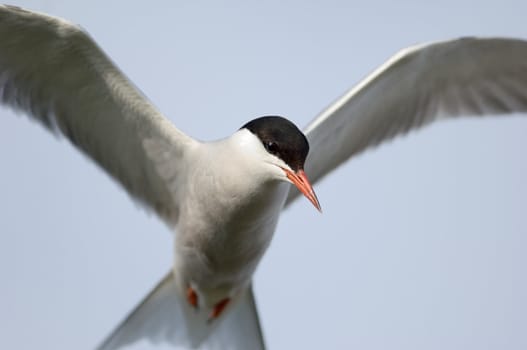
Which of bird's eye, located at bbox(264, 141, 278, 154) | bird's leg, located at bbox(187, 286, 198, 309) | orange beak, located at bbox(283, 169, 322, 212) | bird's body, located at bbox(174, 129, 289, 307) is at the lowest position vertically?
bird's leg, located at bbox(187, 286, 198, 309)

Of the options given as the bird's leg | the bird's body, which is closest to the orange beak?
the bird's body

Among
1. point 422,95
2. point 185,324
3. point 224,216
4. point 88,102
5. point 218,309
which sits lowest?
point 185,324

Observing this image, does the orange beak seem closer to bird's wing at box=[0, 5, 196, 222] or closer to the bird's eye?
the bird's eye

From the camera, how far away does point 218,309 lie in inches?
208

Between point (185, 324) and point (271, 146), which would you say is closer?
point (271, 146)

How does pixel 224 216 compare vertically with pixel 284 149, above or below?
below

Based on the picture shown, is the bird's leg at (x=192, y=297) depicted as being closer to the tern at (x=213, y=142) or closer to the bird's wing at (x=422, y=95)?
the tern at (x=213, y=142)

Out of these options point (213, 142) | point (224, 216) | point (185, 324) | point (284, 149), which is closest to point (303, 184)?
point (284, 149)

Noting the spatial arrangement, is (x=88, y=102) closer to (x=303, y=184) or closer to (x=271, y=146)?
(x=271, y=146)

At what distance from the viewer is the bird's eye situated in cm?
414

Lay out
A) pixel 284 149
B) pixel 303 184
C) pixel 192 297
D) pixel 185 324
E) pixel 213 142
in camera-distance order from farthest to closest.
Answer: pixel 185 324, pixel 192 297, pixel 213 142, pixel 284 149, pixel 303 184

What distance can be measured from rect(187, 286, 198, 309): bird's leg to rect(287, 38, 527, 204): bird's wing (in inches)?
27.9

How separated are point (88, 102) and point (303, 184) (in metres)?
1.54

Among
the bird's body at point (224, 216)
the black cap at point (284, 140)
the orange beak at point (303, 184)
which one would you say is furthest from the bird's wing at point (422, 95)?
the orange beak at point (303, 184)
